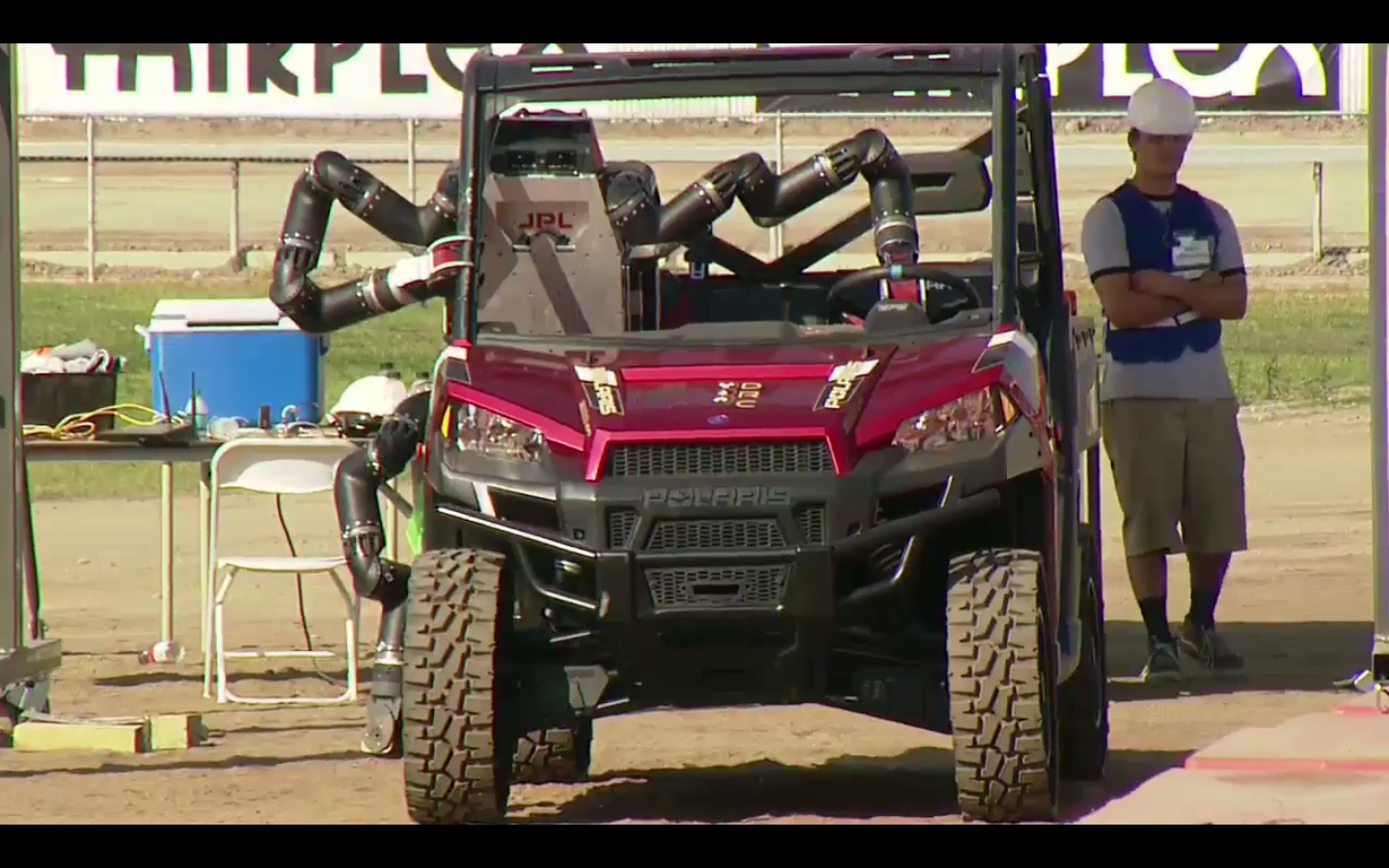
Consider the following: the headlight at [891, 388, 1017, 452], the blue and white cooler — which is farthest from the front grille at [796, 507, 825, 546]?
the blue and white cooler


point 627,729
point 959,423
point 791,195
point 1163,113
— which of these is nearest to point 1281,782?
point 959,423

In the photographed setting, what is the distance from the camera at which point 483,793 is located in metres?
7.94

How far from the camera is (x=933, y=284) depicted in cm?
879

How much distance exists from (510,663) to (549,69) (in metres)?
1.88

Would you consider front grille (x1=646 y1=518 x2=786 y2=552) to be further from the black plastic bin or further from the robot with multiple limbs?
the black plastic bin

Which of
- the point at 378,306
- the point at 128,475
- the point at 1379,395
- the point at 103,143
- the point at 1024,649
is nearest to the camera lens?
the point at 1024,649

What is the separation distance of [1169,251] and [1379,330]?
1320 mm

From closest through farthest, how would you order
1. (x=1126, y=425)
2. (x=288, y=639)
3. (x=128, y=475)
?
1. (x=1126, y=425)
2. (x=288, y=639)
3. (x=128, y=475)

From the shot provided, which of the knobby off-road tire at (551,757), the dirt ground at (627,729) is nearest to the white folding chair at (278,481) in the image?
the dirt ground at (627,729)

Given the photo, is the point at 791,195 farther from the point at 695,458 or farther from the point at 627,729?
the point at 627,729

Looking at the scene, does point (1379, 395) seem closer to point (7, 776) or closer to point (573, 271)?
point (573, 271)

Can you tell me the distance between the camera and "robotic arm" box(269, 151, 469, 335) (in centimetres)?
881

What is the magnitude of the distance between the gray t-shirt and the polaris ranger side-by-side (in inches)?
89.4

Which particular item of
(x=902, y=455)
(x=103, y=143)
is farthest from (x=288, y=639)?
(x=103, y=143)
